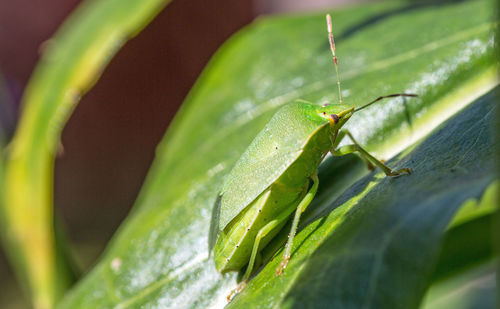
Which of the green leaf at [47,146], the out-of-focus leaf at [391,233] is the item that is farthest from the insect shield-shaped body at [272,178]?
the green leaf at [47,146]

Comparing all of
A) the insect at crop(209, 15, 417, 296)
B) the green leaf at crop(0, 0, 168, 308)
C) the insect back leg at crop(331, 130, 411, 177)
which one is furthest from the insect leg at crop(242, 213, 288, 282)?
the green leaf at crop(0, 0, 168, 308)

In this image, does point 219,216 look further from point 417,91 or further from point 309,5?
point 309,5

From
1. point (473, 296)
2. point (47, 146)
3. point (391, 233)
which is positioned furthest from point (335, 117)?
point (473, 296)

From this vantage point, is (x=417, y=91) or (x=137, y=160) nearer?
(x=417, y=91)

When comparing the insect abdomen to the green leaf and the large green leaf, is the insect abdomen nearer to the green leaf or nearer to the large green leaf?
the large green leaf

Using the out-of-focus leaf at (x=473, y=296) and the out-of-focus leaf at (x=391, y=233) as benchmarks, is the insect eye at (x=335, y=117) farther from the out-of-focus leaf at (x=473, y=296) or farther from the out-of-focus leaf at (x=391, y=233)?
the out-of-focus leaf at (x=473, y=296)

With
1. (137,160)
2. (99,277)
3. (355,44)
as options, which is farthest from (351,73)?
(137,160)
